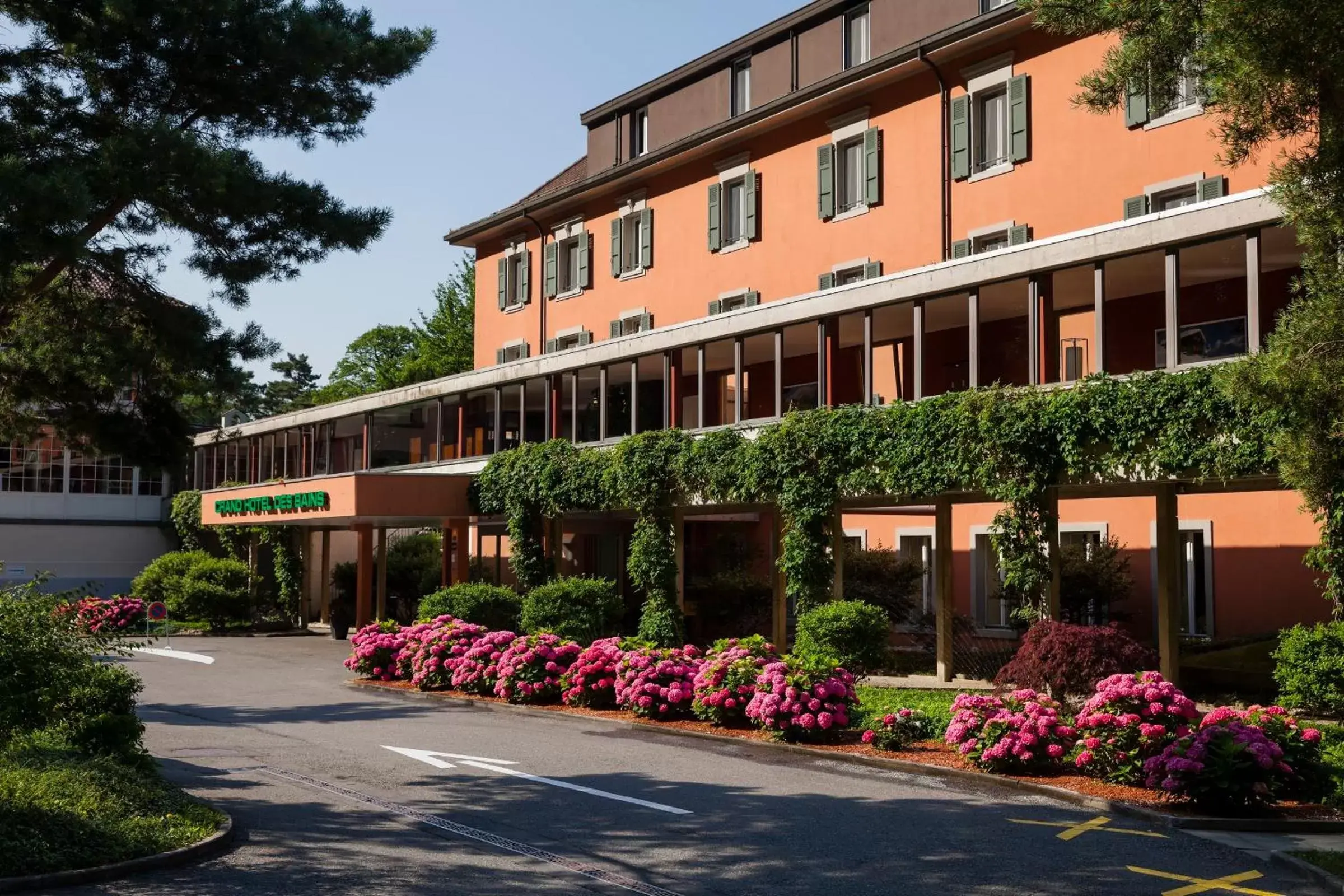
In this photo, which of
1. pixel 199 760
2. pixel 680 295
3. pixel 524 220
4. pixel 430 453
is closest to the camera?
pixel 199 760

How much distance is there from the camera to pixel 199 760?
15.2m

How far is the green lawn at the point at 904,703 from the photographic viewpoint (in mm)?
16422

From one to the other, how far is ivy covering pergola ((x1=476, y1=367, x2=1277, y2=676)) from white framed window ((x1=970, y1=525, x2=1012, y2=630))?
4799 mm

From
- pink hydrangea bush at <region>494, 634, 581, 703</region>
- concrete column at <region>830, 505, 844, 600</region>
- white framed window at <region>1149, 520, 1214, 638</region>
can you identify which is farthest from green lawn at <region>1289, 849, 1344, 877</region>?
white framed window at <region>1149, 520, 1214, 638</region>

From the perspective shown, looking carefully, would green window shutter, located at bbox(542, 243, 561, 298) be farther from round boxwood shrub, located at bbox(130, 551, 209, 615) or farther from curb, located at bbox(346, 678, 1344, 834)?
curb, located at bbox(346, 678, 1344, 834)

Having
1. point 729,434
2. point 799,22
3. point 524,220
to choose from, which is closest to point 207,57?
point 729,434

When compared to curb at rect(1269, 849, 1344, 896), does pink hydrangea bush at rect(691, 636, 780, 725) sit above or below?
above

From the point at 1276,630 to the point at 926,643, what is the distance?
24.7 ft

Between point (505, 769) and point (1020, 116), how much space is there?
56.4 ft

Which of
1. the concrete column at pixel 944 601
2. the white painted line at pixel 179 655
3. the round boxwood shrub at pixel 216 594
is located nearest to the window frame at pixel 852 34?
the concrete column at pixel 944 601

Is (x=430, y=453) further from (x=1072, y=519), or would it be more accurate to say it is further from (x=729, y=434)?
(x=1072, y=519)

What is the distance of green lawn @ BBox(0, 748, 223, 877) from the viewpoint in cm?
930

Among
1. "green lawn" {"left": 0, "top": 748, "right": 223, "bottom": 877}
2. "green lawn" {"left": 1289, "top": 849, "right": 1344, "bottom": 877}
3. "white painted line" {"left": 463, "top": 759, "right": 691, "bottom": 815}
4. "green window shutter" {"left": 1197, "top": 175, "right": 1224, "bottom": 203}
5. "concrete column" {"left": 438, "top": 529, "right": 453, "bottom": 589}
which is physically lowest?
"white painted line" {"left": 463, "top": 759, "right": 691, "bottom": 815}

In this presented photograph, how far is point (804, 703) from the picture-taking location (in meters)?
16.5
